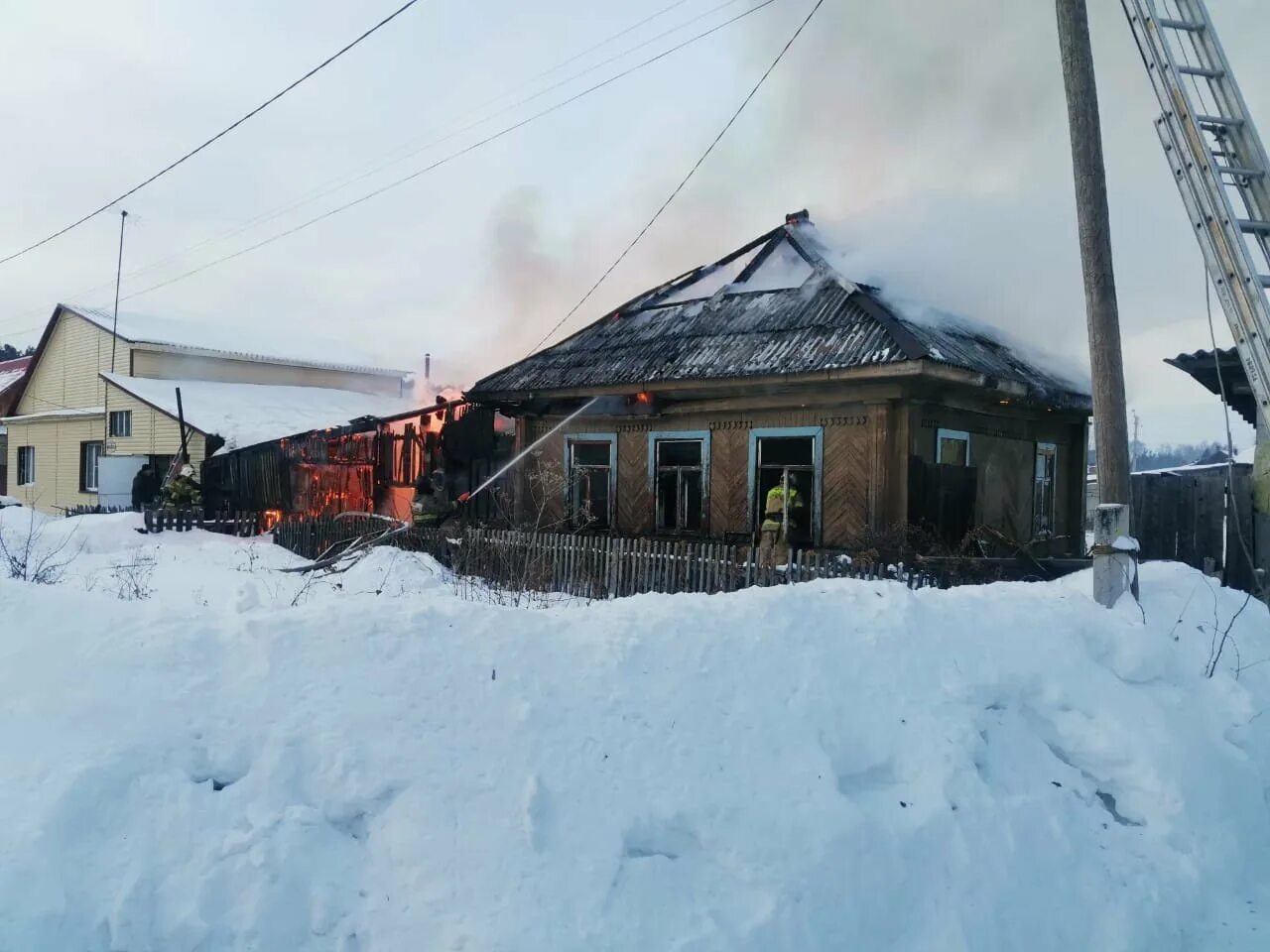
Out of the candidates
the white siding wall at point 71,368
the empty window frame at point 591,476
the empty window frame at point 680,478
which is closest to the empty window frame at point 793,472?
the empty window frame at point 680,478

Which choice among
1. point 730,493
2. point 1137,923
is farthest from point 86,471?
point 1137,923

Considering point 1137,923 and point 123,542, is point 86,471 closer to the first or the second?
point 123,542

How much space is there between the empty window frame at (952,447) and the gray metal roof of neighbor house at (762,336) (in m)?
1.06

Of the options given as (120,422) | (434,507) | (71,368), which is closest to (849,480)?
(434,507)

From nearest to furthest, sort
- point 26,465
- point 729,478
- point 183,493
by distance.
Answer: point 729,478, point 183,493, point 26,465

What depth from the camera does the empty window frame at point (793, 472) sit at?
10.8 meters

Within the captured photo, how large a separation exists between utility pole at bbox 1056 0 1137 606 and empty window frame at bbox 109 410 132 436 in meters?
25.4

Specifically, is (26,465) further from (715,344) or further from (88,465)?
(715,344)

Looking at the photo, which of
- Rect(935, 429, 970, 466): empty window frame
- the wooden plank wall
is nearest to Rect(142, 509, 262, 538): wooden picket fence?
the wooden plank wall

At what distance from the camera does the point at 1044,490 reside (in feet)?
44.4

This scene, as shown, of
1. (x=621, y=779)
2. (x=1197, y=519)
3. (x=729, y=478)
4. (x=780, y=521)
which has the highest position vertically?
(x=729, y=478)

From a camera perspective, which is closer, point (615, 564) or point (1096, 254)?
point (1096, 254)

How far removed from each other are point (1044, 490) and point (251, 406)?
68.4ft

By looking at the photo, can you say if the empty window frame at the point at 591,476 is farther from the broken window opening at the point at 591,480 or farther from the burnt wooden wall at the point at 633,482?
the burnt wooden wall at the point at 633,482
